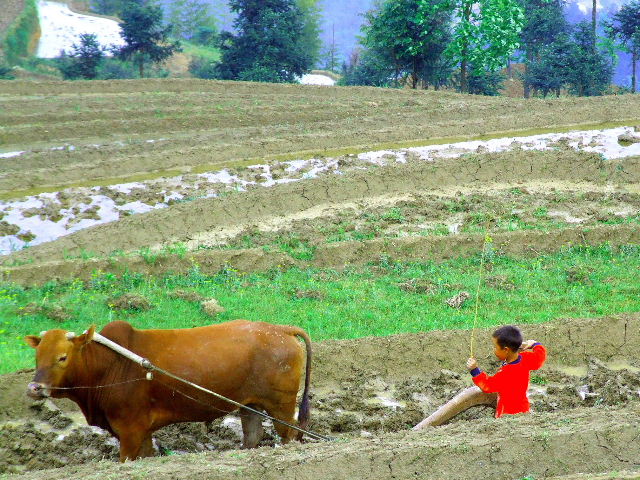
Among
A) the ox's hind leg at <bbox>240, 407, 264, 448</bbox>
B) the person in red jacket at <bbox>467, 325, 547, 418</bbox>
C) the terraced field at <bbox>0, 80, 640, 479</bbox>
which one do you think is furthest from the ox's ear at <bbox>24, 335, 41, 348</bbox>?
the person in red jacket at <bbox>467, 325, 547, 418</bbox>

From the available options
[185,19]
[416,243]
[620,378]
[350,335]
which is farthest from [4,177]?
[185,19]

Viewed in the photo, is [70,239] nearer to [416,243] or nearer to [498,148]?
[416,243]

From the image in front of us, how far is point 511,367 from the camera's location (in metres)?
7.21

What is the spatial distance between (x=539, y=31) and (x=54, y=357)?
4291 cm

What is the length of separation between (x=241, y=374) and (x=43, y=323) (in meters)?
4.33

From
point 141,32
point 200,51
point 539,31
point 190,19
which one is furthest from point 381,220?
point 190,19

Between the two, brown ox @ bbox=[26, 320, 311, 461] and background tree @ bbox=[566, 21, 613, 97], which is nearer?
brown ox @ bbox=[26, 320, 311, 461]

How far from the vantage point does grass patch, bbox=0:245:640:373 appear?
35.8 ft

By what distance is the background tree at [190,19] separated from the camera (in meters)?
62.2

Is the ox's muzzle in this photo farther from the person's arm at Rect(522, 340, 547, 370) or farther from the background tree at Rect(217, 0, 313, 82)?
the background tree at Rect(217, 0, 313, 82)

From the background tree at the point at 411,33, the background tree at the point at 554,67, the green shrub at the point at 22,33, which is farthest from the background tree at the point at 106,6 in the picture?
the background tree at the point at 554,67

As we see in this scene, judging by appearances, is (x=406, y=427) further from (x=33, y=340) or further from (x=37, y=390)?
(x=33, y=340)

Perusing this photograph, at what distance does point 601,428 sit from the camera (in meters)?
7.17

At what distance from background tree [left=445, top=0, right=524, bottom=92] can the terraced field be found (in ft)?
20.1
